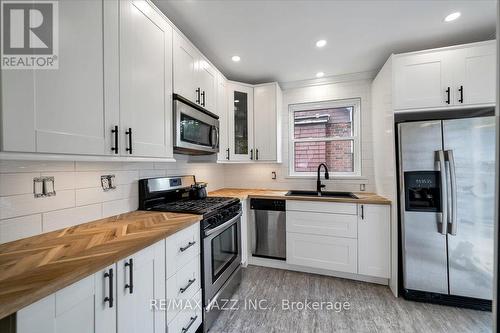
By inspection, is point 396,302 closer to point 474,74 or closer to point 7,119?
point 474,74

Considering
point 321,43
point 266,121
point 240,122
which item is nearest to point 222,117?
point 240,122

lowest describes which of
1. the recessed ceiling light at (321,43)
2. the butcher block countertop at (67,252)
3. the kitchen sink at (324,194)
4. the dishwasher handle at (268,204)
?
the dishwasher handle at (268,204)

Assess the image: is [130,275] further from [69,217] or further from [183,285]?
[69,217]

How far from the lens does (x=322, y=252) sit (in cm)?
239

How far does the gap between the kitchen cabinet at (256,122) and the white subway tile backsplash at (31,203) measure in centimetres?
177

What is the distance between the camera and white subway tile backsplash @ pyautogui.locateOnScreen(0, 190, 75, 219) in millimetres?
1011

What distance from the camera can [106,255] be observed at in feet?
2.86

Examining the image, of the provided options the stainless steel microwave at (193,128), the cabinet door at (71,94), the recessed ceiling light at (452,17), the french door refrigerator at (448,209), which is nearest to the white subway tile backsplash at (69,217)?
the cabinet door at (71,94)

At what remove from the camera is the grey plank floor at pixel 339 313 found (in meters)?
1.66

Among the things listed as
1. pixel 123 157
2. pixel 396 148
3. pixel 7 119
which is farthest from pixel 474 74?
pixel 7 119

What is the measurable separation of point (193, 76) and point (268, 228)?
191cm

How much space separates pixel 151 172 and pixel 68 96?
1.02 meters

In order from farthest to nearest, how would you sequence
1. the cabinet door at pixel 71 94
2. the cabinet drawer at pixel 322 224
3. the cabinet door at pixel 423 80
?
the cabinet drawer at pixel 322 224, the cabinet door at pixel 423 80, the cabinet door at pixel 71 94

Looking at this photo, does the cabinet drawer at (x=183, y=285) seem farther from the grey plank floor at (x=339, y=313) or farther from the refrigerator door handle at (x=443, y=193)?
the refrigerator door handle at (x=443, y=193)
